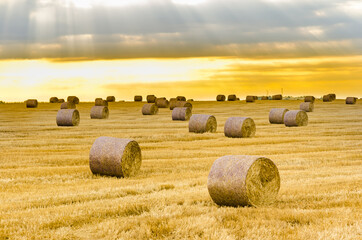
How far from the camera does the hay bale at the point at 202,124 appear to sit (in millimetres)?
25875

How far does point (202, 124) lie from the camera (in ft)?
84.9

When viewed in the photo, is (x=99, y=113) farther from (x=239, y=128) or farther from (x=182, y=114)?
(x=239, y=128)

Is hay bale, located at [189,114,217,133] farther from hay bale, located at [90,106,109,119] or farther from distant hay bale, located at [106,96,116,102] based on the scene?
distant hay bale, located at [106,96,116,102]

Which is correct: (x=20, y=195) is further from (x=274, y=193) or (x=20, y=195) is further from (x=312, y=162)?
(x=312, y=162)

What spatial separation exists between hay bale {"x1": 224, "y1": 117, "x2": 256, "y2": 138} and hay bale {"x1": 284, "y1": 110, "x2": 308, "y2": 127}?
6.33 metres

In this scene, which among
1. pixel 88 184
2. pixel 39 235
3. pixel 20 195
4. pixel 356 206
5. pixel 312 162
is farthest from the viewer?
pixel 312 162

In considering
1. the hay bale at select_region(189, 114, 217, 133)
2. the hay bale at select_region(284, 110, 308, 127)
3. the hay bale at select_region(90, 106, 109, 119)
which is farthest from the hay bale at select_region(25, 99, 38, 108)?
the hay bale at select_region(189, 114, 217, 133)

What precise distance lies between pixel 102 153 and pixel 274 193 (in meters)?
5.28

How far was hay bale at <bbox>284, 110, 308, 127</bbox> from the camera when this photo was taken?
30.1 metres

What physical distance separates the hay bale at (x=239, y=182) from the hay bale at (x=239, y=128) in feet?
45.3

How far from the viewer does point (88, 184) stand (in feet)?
40.7

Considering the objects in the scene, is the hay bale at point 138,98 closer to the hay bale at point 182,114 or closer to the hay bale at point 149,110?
the hay bale at point 149,110

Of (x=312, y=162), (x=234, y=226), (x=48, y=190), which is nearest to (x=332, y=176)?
(x=312, y=162)

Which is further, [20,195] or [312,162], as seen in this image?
[312,162]
